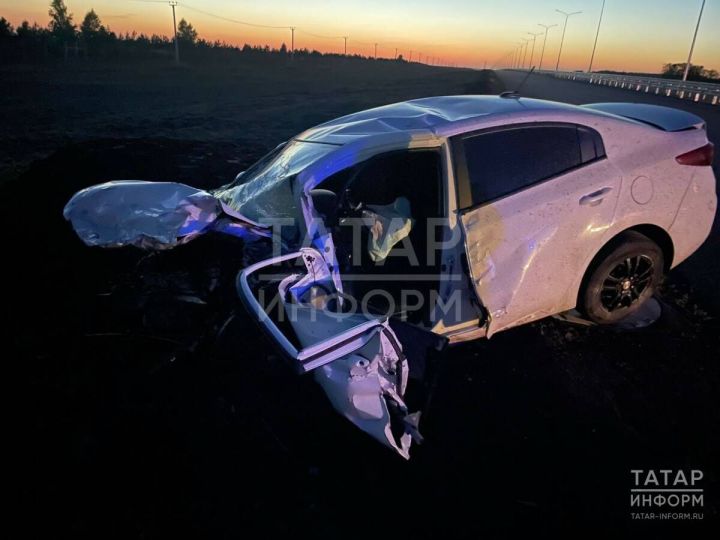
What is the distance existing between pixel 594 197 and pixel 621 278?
70cm

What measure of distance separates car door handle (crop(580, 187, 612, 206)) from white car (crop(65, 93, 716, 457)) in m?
0.01

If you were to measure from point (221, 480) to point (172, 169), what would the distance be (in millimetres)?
7739

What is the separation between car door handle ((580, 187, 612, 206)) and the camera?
3096 millimetres

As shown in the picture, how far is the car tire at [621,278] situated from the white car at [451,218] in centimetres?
1

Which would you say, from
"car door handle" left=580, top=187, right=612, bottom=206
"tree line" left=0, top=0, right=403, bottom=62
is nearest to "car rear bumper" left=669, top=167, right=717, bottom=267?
"car door handle" left=580, top=187, right=612, bottom=206

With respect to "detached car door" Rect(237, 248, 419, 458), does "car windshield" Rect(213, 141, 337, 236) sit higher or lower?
higher

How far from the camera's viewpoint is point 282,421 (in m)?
2.75

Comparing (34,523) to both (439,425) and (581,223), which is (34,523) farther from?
(581,223)

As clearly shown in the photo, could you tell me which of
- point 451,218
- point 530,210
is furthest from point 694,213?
point 451,218

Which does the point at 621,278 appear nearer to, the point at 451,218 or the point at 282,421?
the point at 451,218

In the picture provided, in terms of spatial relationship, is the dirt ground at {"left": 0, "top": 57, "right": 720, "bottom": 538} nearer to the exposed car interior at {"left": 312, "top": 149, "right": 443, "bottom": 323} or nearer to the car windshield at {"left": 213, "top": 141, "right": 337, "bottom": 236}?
the car windshield at {"left": 213, "top": 141, "right": 337, "bottom": 236}

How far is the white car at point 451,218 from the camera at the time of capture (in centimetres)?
287

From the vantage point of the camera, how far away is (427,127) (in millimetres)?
3023

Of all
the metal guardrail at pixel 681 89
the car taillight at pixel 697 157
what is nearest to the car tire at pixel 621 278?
the car taillight at pixel 697 157
